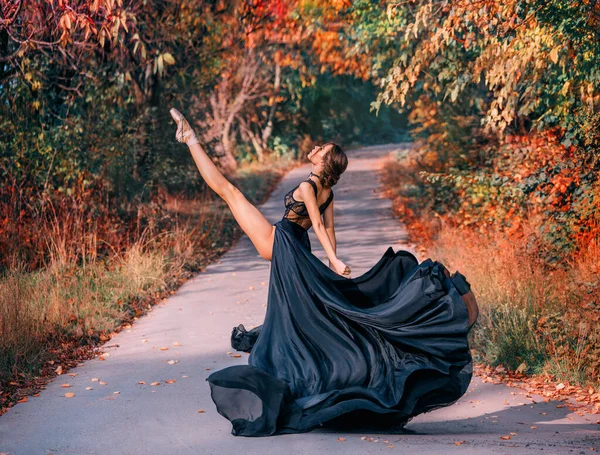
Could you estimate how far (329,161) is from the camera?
661 centimetres

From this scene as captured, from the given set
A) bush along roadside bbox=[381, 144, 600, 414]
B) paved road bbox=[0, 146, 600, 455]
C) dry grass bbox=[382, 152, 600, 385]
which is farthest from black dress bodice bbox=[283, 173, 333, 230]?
dry grass bbox=[382, 152, 600, 385]

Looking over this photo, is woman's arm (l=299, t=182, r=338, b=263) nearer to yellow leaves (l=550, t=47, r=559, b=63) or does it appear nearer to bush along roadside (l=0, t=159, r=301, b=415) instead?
bush along roadside (l=0, t=159, r=301, b=415)

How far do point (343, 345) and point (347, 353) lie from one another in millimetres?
69

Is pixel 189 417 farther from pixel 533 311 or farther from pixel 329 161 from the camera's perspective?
pixel 533 311

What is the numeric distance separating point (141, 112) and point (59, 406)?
34.5 feet

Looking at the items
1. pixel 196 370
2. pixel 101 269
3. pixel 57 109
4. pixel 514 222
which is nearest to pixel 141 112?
pixel 57 109

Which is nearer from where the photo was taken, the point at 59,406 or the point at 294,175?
the point at 59,406

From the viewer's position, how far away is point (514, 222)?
1262 centimetres

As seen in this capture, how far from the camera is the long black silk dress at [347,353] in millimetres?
5977

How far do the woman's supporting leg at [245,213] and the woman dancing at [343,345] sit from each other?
0.21 meters

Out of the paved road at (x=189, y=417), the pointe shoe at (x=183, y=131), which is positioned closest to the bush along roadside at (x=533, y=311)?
the paved road at (x=189, y=417)

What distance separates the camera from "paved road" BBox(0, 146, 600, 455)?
560 centimetres

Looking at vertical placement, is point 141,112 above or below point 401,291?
above

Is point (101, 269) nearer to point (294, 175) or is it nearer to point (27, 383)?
point (27, 383)
